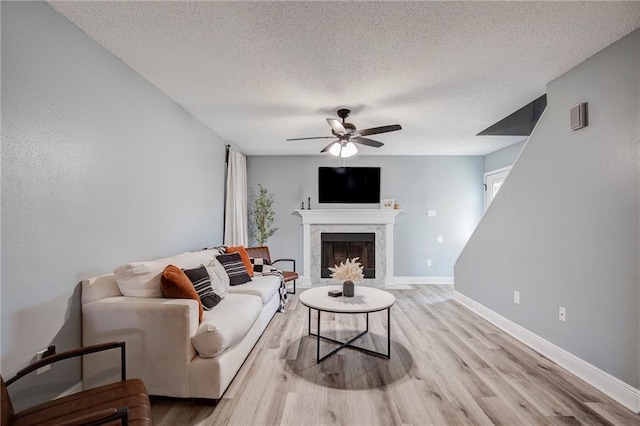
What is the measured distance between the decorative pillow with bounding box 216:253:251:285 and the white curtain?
117 cm

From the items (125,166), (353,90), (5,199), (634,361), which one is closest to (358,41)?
(353,90)

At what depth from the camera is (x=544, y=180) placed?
281 centimetres

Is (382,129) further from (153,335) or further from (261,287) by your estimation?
(153,335)

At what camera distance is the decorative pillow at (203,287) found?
2525 mm

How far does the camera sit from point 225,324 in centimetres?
214

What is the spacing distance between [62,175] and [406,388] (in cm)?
274

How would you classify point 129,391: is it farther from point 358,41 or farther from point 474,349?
point 474,349

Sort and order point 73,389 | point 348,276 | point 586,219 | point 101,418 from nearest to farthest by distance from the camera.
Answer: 1. point 101,418
2. point 73,389
3. point 586,219
4. point 348,276

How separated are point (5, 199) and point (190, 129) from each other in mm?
2222

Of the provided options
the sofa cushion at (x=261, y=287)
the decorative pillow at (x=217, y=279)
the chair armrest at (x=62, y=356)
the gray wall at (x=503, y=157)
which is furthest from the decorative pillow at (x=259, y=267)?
the gray wall at (x=503, y=157)

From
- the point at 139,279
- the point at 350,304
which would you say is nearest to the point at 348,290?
the point at 350,304

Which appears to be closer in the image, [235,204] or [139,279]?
[139,279]

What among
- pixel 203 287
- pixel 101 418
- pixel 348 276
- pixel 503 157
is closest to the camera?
pixel 101 418

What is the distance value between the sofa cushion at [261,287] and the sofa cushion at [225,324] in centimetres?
25
